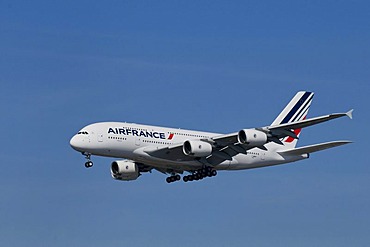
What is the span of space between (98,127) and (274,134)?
13.9m

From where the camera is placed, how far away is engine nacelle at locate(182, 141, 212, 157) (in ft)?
239

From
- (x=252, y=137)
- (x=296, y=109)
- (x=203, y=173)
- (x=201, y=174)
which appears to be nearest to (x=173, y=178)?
(x=201, y=174)

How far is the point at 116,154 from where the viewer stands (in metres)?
73.1

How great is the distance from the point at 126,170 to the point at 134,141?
→ 5.68 meters

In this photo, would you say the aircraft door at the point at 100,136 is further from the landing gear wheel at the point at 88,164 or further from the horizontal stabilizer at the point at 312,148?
the horizontal stabilizer at the point at 312,148

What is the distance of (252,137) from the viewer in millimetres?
71688

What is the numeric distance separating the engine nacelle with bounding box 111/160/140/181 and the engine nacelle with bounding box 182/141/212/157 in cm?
686

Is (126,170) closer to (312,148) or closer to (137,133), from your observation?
(137,133)

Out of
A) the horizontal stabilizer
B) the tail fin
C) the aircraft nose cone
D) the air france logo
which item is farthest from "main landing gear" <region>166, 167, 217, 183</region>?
the tail fin

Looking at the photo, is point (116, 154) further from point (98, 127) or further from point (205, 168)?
point (205, 168)

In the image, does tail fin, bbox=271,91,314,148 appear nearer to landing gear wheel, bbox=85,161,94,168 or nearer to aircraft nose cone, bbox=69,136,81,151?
landing gear wheel, bbox=85,161,94,168

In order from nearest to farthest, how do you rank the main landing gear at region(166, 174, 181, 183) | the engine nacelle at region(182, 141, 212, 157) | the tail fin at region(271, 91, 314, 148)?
the engine nacelle at region(182, 141, 212, 157), the main landing gear at region(166, 174, 181, 183), the tail fin at region(271, 91, 314, 148)

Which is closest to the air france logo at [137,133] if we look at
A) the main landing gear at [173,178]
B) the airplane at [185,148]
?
the airplane at [185,148]

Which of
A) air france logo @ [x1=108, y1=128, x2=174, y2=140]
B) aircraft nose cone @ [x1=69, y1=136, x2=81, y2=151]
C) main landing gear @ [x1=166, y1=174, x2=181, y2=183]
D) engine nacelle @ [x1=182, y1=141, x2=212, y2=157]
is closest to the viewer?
engine nacelle @ [x1=182, y1=141, x2=212, y2=157]
